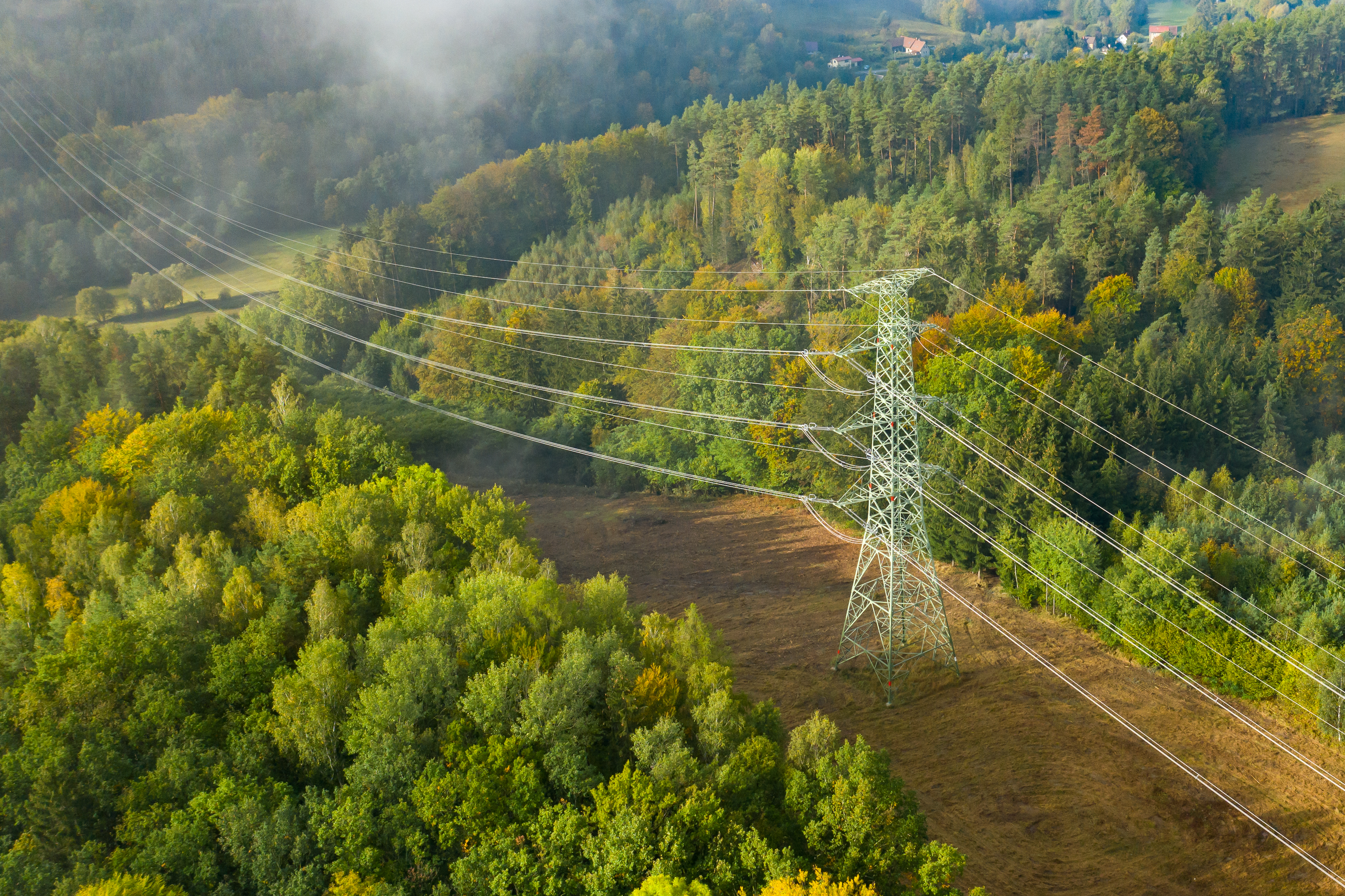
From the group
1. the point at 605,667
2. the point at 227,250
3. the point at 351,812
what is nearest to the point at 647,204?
the point at 227,250

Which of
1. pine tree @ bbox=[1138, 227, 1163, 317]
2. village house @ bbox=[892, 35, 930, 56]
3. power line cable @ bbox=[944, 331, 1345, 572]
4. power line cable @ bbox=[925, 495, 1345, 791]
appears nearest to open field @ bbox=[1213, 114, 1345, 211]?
pine tree @ bbox=[1138, 227, 1163, 317]

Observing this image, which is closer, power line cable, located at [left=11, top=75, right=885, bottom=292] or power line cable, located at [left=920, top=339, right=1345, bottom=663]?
power line cable, located at [left=920, top=339, right=1345, bottom=663]

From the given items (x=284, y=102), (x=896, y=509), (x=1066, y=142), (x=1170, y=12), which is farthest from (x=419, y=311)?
(x=1170, y=12)

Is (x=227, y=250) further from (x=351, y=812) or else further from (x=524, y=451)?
(x=351, y=812)

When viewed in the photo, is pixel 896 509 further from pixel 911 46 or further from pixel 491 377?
pixel 911 46

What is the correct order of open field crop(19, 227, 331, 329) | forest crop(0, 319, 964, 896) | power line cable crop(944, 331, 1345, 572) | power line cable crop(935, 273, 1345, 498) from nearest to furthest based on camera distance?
forest crop(0, 319, 964, 896) → power line cable crop(944, 331, 1345, 572) → power line cable crop(935, 273, 1345, 498) → open field crop(19, 227, 331, 329)

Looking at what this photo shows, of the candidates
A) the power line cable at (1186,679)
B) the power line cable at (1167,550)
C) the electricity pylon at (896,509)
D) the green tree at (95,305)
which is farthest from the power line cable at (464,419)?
the power line cable at (1167,550)

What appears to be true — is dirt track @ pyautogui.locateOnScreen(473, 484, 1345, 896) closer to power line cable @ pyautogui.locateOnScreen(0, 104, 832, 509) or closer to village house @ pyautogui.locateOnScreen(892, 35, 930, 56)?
power line cable @ pyautogui.locateOnScreen(0, 104, 832, 509)
